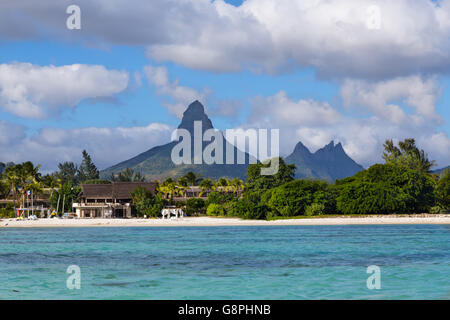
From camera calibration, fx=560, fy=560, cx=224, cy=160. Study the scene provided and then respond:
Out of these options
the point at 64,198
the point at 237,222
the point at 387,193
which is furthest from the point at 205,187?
the point at 387,193

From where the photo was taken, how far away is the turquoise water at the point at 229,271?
18609 mm

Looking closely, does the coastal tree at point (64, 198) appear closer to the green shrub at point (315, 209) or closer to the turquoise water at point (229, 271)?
the green shrub at point (315, 209)

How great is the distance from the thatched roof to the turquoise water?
184 ft

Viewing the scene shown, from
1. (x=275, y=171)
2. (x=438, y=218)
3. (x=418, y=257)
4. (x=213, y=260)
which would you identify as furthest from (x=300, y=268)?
(x=275, y=171)

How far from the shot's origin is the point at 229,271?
78.9ft

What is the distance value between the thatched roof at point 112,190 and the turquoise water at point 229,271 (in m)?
56.1

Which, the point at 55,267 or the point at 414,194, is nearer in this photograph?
the point at 55,267

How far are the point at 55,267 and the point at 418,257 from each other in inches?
724

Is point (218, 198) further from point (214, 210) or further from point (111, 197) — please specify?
point (111, 197)

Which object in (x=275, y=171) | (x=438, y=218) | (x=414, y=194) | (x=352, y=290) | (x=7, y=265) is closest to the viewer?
(x=352, y=290)

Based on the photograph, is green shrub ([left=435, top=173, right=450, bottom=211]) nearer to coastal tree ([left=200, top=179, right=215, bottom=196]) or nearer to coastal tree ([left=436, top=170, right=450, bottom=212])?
coastal tree ([left=436, top=170, right=450, bottom=212])

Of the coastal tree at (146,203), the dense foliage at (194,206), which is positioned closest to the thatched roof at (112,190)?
the coastal tree at (146,203)
